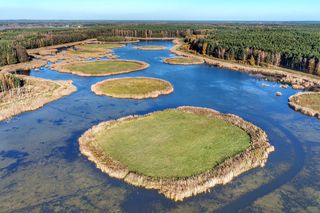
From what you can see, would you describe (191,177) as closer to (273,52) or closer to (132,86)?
(132,86)

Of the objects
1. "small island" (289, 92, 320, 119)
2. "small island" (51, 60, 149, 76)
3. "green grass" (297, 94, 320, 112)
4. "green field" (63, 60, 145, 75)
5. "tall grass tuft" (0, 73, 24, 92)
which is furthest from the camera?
"green field" (63, 60, 145, 75)

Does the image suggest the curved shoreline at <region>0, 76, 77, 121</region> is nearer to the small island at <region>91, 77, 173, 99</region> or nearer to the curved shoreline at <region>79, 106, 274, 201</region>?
the small island at <region>91, 77, 173, 99</region>

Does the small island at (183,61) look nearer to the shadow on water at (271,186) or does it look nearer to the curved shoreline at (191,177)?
the curved shoreline at (191,177)

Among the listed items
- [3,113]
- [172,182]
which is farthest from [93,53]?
[172,182]

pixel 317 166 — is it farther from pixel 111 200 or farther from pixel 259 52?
pixel 259 52

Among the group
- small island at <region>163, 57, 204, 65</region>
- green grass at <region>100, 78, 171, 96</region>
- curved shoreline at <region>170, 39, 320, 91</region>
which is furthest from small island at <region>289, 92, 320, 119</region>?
small island at <region>163, 57, 204, 65</region>

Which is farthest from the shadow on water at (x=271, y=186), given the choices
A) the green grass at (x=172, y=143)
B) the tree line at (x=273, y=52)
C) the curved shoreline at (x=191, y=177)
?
the tree line at (x=273, y=52)
